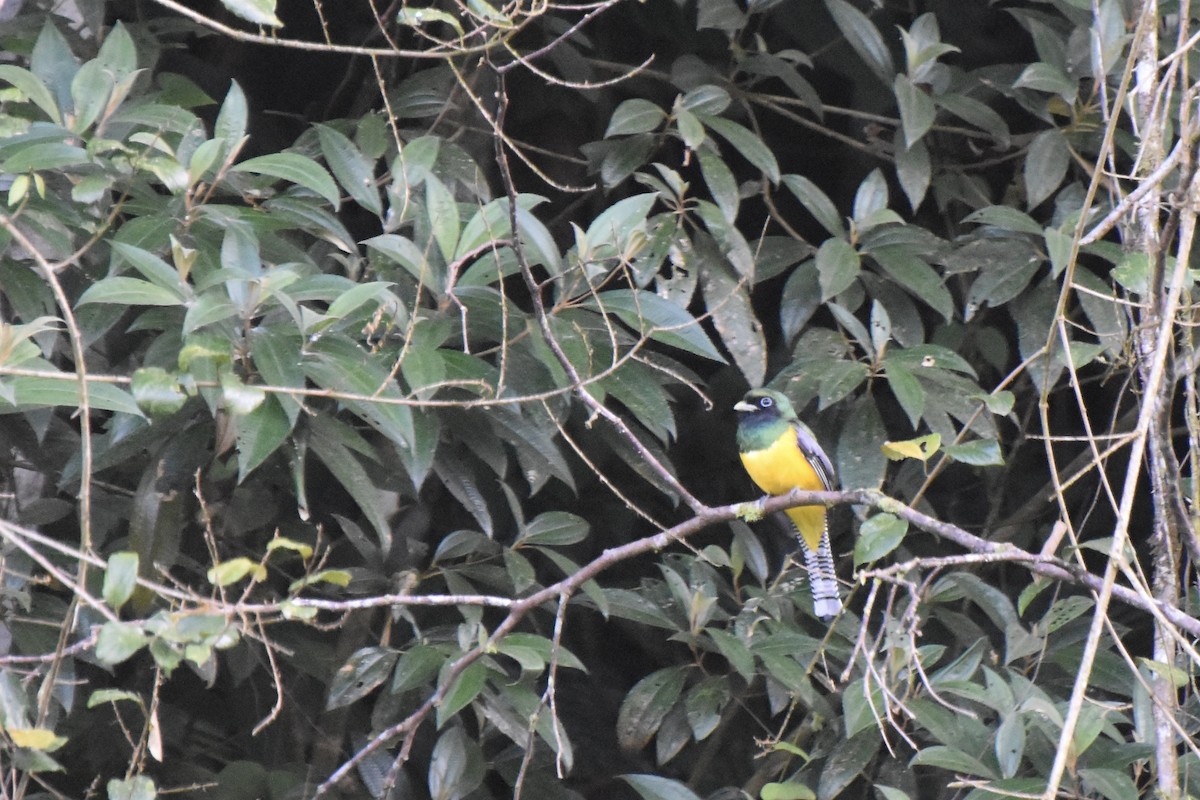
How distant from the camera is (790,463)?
→ 4.41 meters

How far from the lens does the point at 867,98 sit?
4.13 meters

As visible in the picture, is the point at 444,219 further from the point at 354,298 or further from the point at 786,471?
the point at 786,471

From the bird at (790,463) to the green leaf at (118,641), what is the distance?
7.72 feet

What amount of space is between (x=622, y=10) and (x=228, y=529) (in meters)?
2.12

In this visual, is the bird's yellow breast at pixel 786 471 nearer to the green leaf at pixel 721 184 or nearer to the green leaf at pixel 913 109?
the green leaf at pixel 721 184

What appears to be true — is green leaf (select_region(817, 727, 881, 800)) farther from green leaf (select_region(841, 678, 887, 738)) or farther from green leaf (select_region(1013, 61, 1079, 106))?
green leaf (select_region(1013, 61, 1079, 106))

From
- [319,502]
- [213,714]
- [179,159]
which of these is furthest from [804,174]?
[213,714]

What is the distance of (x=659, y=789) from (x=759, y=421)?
1.38 metres

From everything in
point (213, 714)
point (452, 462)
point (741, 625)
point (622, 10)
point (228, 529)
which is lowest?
point (213, 714)

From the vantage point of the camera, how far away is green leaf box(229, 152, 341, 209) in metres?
2.88

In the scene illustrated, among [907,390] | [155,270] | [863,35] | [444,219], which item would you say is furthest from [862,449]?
[155,270]

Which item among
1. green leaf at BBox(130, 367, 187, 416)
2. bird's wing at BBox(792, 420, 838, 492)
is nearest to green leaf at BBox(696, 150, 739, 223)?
bird's wing at BBox(792, 420, 838, 492)

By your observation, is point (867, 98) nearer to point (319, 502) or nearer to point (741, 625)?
point (741, 625)

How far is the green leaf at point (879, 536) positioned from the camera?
2.42m
